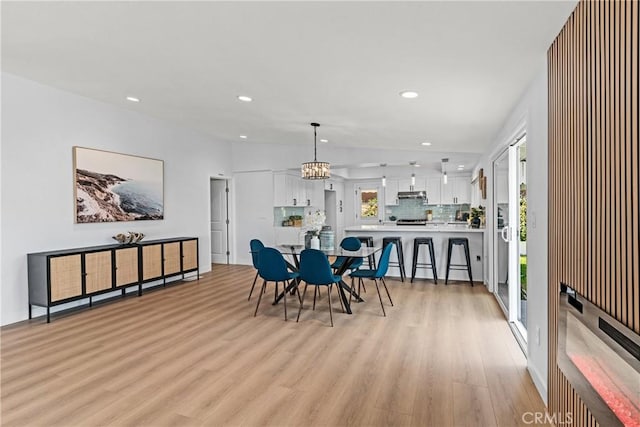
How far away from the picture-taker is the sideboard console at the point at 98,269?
4.18 metres

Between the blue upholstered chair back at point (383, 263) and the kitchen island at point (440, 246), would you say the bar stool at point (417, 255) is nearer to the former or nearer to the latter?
the kitchen island at point (440, 246)

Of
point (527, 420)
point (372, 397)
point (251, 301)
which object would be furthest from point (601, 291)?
point (251, 301)

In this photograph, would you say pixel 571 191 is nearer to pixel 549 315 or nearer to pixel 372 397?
pixel 549 315

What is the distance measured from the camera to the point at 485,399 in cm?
244

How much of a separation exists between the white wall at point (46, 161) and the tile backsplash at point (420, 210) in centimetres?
673

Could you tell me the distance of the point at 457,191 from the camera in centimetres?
995

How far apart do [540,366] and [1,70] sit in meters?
5.77

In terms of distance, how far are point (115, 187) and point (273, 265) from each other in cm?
287

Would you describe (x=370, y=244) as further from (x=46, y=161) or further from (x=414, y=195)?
(x=46, y=161)

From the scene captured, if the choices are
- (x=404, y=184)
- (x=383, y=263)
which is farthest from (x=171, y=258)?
(x=404, y=184)

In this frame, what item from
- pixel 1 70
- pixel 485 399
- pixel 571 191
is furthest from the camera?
pixel 1 70

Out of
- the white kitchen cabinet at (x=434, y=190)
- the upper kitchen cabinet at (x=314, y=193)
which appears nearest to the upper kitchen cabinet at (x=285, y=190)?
the upper kitchen cabinet at (x=314, y=193)

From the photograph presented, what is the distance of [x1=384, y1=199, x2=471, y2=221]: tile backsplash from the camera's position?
10242mm

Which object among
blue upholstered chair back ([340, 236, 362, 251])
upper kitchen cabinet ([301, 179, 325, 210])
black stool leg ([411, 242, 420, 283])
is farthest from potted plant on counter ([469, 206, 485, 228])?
upper kitchen cabinet ([301, 179, 325, 210])
